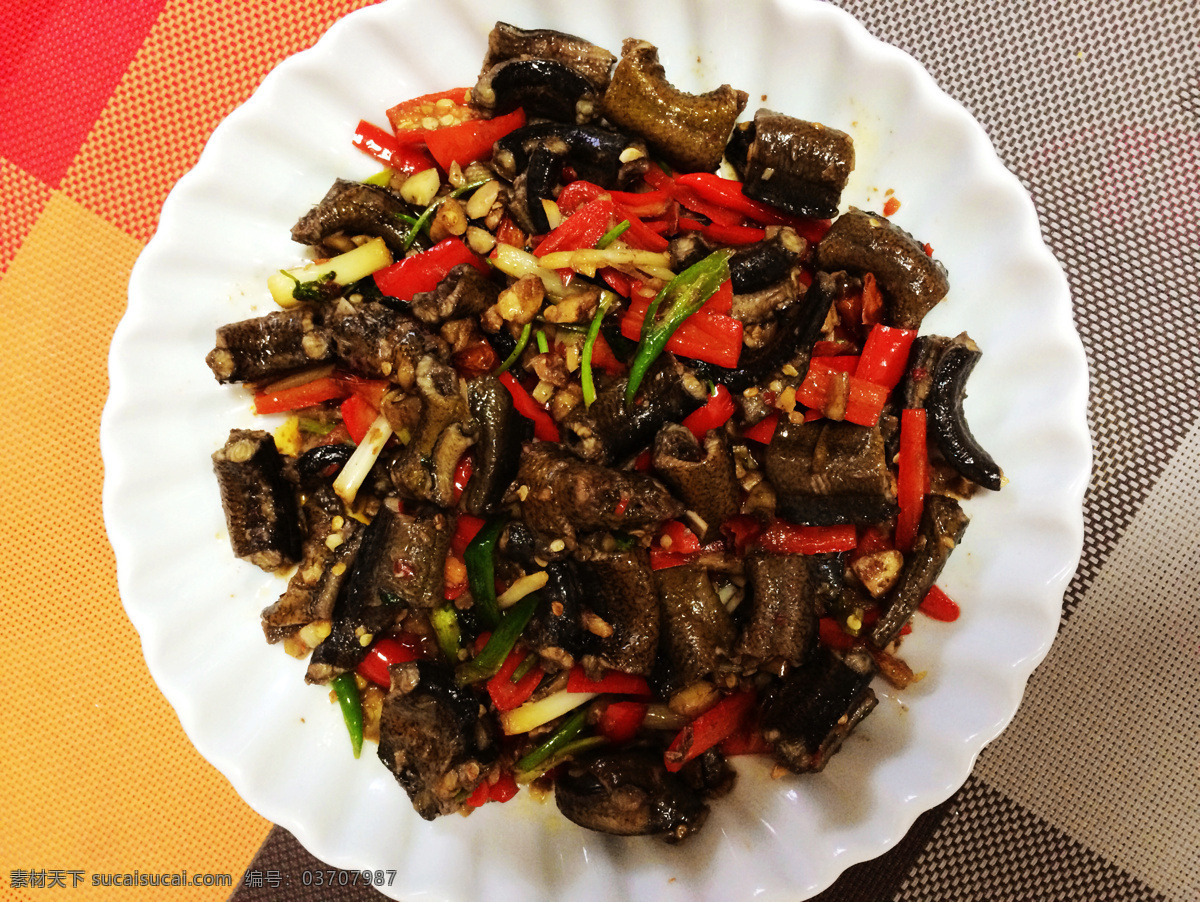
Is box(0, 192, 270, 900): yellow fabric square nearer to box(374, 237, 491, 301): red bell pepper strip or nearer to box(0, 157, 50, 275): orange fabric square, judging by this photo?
box(0, 157, 50, 275): orange fabric square

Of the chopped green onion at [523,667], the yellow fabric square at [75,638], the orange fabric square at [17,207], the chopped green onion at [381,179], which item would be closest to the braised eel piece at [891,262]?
the chopped green onion at [381,179]

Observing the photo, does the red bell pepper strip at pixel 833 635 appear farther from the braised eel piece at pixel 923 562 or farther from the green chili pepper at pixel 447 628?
the green chili pepper at pixel 447 628

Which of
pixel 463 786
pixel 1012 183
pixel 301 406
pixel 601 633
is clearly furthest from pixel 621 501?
pixel 1012 183

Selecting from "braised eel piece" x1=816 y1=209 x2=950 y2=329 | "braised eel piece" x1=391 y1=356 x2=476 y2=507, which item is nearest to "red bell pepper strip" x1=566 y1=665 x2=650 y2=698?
"braised eel piece" x1=391 y1=356 x2=476 y2=507

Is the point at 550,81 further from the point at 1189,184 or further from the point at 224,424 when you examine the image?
the point at 1189,184

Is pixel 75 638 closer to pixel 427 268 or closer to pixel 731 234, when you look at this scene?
pixel 427 268

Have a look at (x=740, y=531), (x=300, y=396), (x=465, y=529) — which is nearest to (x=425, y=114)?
(x=300, y=396)
